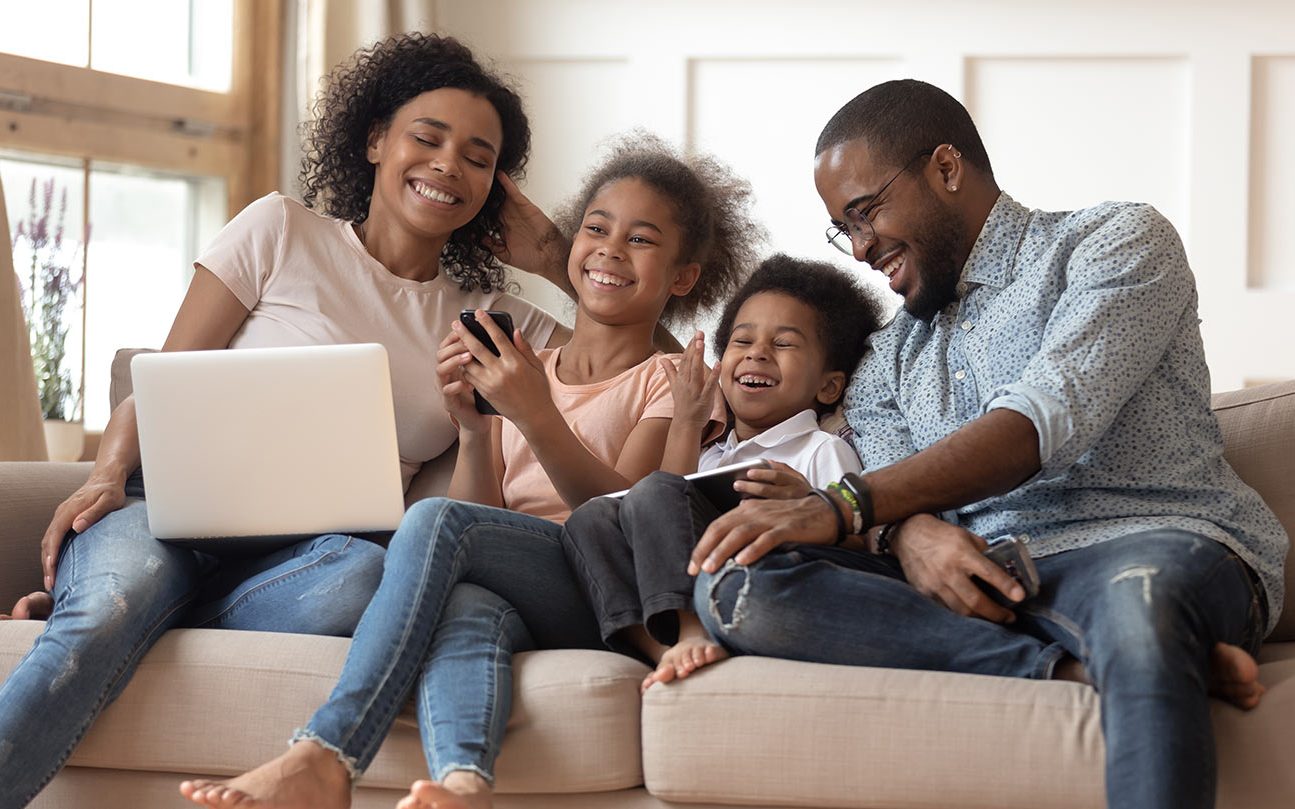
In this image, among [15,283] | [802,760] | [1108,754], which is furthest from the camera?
[15,283]

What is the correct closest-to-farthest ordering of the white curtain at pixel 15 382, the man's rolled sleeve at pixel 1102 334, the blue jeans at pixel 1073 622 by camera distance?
the blue jeans at pixel 1073 622 < the man's rolled sleeve at pixel 1102 334 < the white curtain at pixel 15 382

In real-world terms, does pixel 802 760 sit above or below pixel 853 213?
below

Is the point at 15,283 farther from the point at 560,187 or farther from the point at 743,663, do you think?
the point at 743,663

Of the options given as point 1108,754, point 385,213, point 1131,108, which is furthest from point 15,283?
point 1131,108

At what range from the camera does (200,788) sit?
1.42m

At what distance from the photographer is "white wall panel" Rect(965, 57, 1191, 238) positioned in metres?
3.59

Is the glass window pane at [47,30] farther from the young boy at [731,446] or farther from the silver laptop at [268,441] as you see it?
the young boy at [731,446]

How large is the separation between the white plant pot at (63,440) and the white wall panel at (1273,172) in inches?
115

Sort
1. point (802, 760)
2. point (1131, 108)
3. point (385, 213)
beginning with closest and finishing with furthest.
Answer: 1. point (802, 760)
2. point (385, 213)
3. point (1131, 108)

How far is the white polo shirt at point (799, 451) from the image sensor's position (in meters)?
1.92

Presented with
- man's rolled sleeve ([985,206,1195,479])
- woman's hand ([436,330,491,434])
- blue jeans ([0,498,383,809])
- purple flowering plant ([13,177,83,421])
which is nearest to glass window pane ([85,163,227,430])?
purple flowering plant ([13,177,83,421])

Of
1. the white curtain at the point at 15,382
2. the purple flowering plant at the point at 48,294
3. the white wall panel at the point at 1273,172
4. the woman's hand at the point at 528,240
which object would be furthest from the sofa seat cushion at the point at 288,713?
the white wall panel at the point at 1273,172

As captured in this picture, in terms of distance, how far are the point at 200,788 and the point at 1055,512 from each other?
3.36 ft

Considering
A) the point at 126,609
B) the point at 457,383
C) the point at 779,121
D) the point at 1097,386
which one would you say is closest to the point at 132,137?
the point at 779,121
